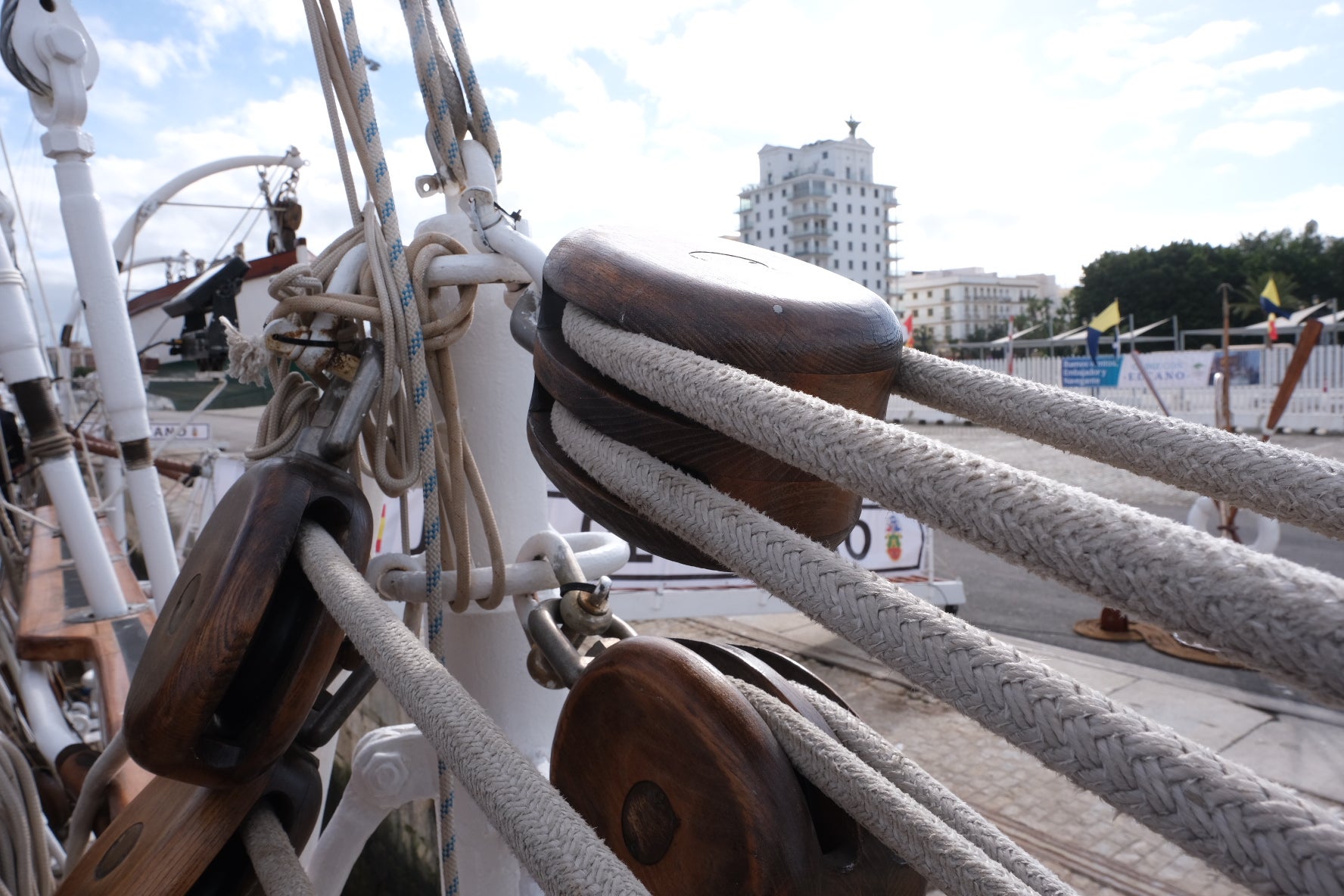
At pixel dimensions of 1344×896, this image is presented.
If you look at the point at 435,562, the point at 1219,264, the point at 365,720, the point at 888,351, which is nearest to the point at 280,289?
the point at 435,562

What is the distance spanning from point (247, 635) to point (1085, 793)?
2.02m

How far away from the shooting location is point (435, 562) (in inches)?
36.5

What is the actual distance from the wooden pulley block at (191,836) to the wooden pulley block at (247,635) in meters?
0.05

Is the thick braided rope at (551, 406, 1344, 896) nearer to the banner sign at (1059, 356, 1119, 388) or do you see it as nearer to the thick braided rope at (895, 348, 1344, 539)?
the thick braided rope at (895, 348, 1344, 539)

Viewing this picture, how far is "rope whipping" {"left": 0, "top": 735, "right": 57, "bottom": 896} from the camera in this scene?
1.26 m

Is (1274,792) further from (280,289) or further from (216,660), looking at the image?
(280,289)

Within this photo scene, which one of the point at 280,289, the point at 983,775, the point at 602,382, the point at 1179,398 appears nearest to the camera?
the point at 602,382

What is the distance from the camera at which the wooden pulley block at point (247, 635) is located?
0.71m

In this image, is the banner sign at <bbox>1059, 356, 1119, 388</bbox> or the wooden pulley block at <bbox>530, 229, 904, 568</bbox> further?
the banner sign at <bbox>1059, 356, 1119, 388</bbox>

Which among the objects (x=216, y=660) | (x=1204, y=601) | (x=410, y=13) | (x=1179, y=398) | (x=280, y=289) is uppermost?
(x=410, y=13)

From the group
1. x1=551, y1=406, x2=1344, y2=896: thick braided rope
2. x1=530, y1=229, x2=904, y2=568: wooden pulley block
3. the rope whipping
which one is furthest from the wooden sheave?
x1=551, y1=406, x2=1344, y2=896: thick braided rope

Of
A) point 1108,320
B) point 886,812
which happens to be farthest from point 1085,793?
point 1108,320

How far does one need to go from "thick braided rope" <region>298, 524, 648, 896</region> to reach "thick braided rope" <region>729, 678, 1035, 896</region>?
17 centimetres

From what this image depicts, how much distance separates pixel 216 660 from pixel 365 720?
10.2 feet
